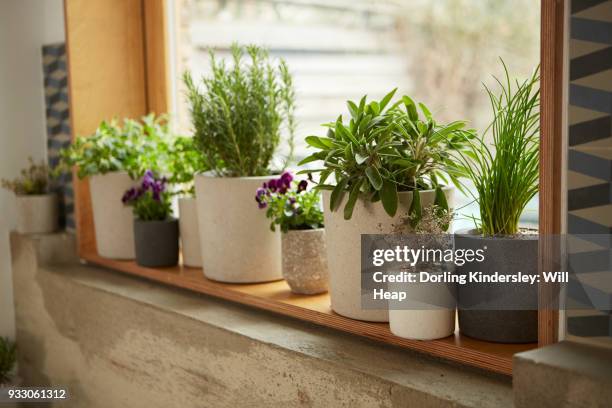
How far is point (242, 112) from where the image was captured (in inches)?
79.6

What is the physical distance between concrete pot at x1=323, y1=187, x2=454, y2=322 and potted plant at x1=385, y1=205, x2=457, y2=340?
44 mm

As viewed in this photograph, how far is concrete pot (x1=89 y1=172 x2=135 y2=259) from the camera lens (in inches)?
95.7

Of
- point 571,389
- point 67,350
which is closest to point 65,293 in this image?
point 67,350

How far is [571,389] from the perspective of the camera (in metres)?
1.19

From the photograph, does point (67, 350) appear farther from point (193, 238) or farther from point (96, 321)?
point (193, 238)

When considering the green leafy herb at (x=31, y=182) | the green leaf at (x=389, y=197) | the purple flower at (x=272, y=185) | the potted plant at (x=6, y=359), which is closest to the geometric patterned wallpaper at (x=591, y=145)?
the green leaf at (x=389, y=197)

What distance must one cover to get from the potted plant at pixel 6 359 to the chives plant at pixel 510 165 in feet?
6.60

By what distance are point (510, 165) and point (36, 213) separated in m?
1.92

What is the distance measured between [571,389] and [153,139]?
64.2 inches

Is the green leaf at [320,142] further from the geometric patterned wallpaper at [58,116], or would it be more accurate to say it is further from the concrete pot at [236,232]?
the geometric patterned wallpaper at [58,116]

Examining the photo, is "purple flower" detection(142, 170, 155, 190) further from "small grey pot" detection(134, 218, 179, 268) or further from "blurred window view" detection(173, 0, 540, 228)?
"blurred window view" detection(173, 0, 540, 228)

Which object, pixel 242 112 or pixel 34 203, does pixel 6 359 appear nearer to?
pixel 34 203

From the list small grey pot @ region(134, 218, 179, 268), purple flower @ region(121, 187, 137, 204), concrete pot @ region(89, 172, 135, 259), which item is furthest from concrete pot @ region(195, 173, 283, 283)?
concrete pot @ region(89, 172, 135, 259)

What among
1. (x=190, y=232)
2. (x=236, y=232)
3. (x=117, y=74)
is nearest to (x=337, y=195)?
(x=236, y=232)
